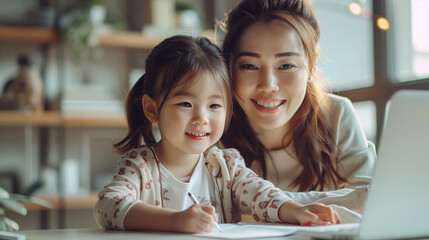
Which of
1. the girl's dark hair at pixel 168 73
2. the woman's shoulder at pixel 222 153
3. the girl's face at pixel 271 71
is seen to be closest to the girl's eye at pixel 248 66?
the girl's face at pixel 271 71

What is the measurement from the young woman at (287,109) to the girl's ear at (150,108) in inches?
10.6

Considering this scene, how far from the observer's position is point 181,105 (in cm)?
116

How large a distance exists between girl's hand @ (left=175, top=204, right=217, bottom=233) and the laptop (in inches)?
5.9

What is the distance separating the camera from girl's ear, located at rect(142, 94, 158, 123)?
1244mm

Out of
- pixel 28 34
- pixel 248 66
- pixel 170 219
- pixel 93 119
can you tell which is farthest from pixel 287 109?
pixel 28 34

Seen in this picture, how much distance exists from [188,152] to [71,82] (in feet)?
8.76

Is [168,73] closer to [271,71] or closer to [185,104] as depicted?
[185,104]

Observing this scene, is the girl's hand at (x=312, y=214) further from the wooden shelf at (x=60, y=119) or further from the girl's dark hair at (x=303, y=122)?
the wooden shelf at (x=60, y=119)

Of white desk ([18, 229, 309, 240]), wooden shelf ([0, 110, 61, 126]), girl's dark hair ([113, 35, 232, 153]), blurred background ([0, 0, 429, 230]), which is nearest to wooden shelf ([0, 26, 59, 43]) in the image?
blurred background ([0, 0, 429, 230])

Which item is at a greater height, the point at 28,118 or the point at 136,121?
the point at 136,121

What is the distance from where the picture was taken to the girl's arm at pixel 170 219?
85 cm

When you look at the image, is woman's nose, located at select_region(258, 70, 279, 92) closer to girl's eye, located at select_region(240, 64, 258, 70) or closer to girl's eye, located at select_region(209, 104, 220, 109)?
girl's eye, located at select_region(240, 64, 258, 70)

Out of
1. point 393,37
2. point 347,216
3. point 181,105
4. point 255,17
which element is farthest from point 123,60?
point 347,216

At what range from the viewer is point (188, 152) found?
118 cm
